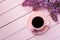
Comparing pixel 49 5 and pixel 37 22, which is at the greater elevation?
pixel 49 5

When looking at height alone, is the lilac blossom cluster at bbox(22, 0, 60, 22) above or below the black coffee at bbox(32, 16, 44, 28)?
above

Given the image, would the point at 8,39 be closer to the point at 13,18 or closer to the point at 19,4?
the point at 13,18

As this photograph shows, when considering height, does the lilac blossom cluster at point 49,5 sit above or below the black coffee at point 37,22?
above
